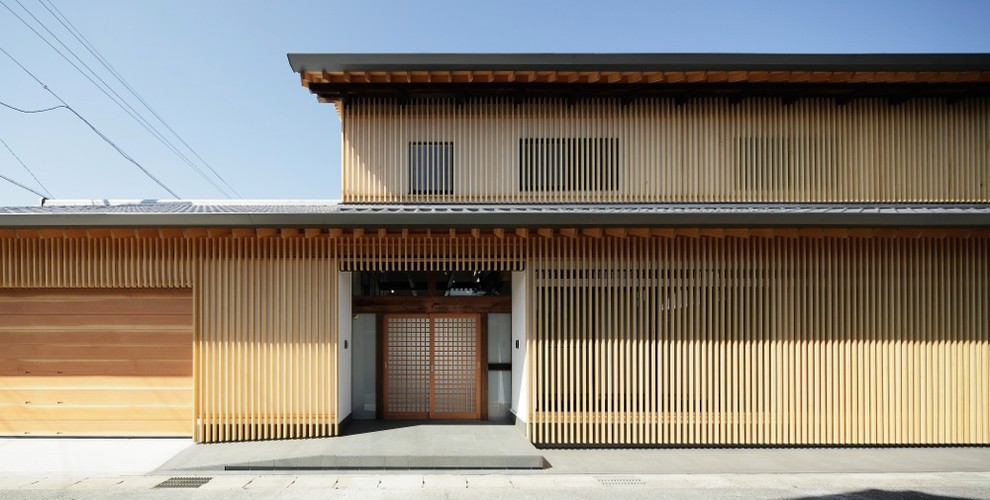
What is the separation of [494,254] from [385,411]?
3.29 metres

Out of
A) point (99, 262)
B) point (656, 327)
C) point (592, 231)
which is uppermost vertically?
point (592, 231)

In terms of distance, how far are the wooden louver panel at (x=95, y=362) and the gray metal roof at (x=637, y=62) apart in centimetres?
444

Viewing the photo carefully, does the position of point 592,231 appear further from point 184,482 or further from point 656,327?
point 184,482

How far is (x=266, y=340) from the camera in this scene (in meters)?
7.66

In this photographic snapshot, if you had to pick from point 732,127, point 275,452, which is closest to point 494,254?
point 275,452

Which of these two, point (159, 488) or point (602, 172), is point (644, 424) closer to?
point (602, 172)

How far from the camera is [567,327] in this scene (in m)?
7.71

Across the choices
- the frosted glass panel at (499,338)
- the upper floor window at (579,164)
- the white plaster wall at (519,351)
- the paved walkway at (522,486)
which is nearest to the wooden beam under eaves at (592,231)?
the white plaster wall at (519,351)

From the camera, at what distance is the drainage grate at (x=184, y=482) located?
6.15 metres

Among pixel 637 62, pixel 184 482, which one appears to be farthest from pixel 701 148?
pixel 184 482

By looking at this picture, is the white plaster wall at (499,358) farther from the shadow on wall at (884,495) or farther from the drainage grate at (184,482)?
the shadow on wall at (884,495)

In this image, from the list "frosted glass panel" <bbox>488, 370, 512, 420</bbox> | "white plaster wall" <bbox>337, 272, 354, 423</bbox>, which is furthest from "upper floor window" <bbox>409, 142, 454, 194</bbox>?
"frosted glass panel" <bbox>488, 370, 512, 420</bbox>

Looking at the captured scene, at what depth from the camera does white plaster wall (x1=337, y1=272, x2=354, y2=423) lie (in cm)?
775

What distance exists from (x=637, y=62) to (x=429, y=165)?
3.84m
